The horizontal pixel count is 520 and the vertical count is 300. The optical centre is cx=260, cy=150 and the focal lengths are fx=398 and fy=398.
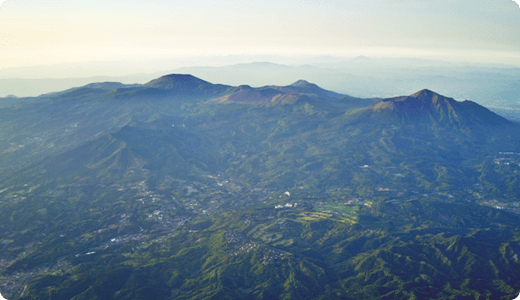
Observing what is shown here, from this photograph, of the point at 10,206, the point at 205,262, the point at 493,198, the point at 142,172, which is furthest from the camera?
the point at 142,172

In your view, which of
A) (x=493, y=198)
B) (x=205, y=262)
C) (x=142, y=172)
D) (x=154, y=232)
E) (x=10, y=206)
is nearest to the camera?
(x=205, y=262)

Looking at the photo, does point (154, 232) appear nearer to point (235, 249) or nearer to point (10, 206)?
point (235, 249)

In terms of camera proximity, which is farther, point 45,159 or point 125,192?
point 45,159

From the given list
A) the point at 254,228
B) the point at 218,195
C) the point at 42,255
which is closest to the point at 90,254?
the point at 42,255

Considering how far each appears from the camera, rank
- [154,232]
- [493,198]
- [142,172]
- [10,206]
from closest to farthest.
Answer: [154,232] → [10,206] → [493,198] → [142,172]

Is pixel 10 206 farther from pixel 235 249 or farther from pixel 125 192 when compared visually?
pixel 235 249

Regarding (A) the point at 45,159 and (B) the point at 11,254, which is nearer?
(B) the point at 11,254

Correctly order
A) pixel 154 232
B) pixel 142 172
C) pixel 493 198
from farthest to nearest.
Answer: pixel 142 172 → pixel 493 198 → pixel 154 232

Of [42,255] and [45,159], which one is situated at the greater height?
[45,159]

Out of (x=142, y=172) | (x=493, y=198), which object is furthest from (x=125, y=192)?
(x=493, y=198)
